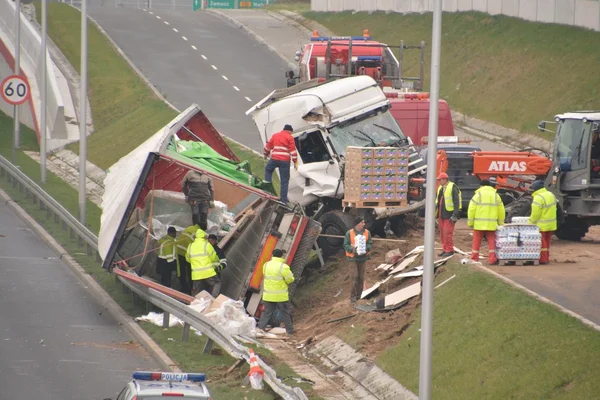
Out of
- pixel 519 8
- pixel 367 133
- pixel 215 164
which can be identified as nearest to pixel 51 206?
pixel 215 164

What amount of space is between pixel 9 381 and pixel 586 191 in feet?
39.7

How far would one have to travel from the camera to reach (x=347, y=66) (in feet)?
115

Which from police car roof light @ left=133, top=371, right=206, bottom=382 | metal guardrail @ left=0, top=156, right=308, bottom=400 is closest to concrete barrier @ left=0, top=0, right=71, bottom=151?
metal guardrail @ left=0, top=156, right=308, bottom=400

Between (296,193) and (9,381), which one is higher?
(296,193)

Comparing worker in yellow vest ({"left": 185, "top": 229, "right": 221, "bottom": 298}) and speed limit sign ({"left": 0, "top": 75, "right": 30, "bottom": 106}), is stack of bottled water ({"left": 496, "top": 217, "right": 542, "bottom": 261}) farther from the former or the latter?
speed limit sign ({"left": 0, "top": 75, "right": 30, "bottom": 106})

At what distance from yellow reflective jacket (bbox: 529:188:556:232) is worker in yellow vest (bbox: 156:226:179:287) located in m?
6.74

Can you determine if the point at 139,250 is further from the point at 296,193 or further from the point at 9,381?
the point at 9,381

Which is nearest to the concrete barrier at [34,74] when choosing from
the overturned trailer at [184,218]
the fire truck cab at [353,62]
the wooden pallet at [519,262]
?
the fire truck cab at [353,62]

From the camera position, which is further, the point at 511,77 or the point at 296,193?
the point at 511,77

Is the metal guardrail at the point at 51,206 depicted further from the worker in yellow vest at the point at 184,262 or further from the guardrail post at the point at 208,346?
the guardrail post at the point at 208,346

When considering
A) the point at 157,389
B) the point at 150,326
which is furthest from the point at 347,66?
the point at 157,389

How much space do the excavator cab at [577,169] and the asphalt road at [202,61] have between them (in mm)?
16175

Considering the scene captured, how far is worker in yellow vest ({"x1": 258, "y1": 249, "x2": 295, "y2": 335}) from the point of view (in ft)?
70.7

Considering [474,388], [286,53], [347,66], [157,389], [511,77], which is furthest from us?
[286,53]
